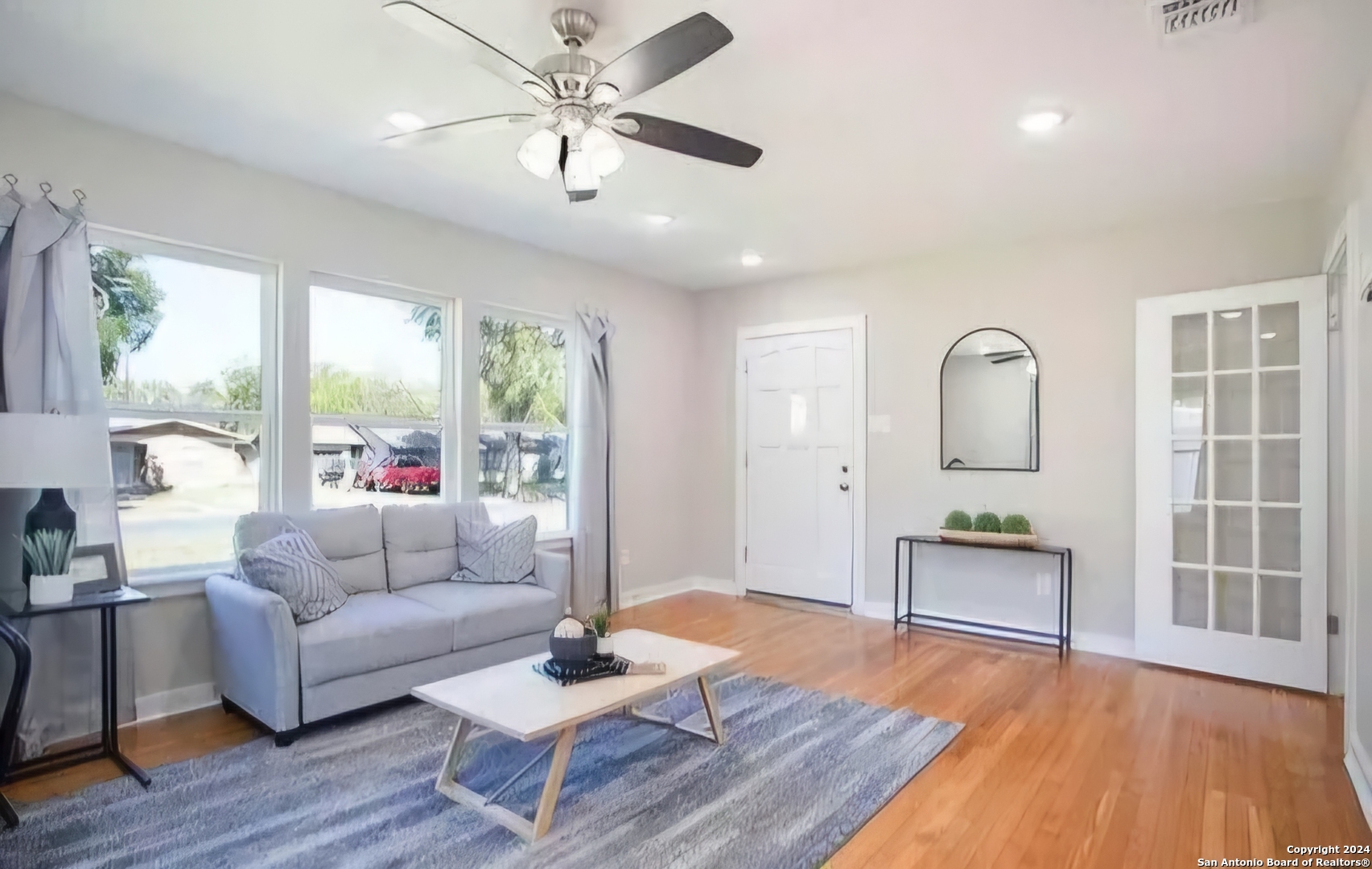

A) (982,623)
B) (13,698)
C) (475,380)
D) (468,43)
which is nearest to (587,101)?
(468,43)

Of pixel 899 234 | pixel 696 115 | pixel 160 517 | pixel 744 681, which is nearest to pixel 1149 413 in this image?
pixel 899 234

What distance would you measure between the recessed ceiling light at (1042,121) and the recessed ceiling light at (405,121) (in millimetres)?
2385

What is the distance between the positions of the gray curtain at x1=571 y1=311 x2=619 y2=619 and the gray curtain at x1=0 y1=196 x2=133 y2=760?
2.53 metres

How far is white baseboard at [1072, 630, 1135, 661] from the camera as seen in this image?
13.4 ft

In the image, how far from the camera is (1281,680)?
11.7ft

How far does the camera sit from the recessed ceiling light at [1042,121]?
2.76 m

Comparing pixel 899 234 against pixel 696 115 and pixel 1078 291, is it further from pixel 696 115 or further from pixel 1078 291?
pixel 696 115

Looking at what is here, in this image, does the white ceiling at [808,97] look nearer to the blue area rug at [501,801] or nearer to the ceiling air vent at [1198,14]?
the ceiling air vent at [1198,14]

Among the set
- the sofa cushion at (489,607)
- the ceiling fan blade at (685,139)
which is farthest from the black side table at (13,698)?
the ceiling fan blade at (685,139)

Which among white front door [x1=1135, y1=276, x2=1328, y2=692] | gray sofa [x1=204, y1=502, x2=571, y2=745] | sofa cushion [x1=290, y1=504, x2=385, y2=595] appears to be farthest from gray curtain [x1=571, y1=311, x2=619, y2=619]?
white front door [x1=1135, y1=276, x2=1328, y2=692]

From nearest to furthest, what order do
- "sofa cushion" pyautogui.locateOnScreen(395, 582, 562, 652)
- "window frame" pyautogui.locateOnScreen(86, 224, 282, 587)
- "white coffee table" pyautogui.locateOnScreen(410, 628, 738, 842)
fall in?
1. "white coffee table" pyautogui.locateOnScreen(410, 628, 738, 842)
2. "sofa cushion" pyautogui.locateOnScreen(395, 582, 562, 652)
3. "window frame" pyautogui.locateOnScreen(86, 224, 282, 587)

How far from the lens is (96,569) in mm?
2730

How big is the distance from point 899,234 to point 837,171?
1.17m

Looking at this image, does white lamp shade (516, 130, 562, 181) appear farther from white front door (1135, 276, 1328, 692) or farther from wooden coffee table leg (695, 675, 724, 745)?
white front door (1135, 276, 1328, 692)
